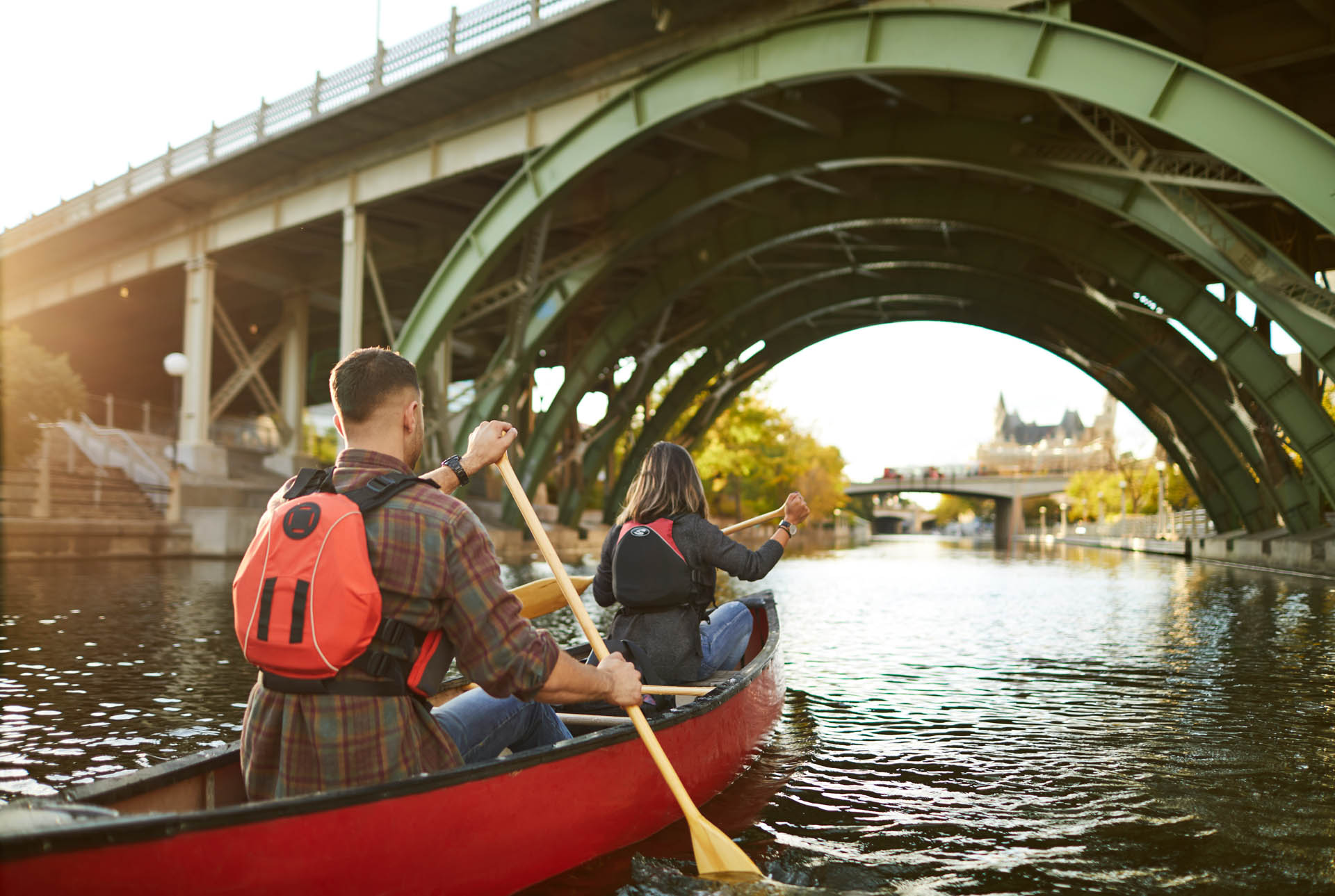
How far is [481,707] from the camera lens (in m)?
3.83

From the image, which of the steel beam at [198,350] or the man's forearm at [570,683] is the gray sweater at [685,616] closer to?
the man's forearm at [570,683]

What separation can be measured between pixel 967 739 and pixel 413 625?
13.9 ft

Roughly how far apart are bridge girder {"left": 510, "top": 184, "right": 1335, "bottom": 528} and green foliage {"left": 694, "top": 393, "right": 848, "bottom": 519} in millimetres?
13784

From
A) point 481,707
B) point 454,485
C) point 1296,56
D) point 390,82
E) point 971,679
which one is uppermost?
point 390,82

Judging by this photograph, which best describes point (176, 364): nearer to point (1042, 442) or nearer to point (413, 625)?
point (413, 625)

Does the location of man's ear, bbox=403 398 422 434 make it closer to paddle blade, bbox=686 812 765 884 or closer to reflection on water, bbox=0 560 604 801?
paddle blade, bbox=686 812 765 884

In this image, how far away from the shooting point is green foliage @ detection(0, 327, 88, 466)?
23969 millimetres

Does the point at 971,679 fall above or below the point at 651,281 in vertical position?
below

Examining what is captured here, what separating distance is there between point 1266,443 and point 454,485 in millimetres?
22376

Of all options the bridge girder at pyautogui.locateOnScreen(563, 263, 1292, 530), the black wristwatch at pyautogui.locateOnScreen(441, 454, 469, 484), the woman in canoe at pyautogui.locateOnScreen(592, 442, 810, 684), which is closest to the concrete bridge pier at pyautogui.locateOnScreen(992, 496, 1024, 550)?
the bridge girder at pyautogui.locateOnScreen(563, 263, 1292, 530)

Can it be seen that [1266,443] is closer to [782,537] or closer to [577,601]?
[782,537]

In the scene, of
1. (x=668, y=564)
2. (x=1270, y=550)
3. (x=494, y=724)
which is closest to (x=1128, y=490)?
(x=1270, y=550)

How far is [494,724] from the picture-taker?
150 inches

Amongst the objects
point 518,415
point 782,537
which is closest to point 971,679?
point 782,537
